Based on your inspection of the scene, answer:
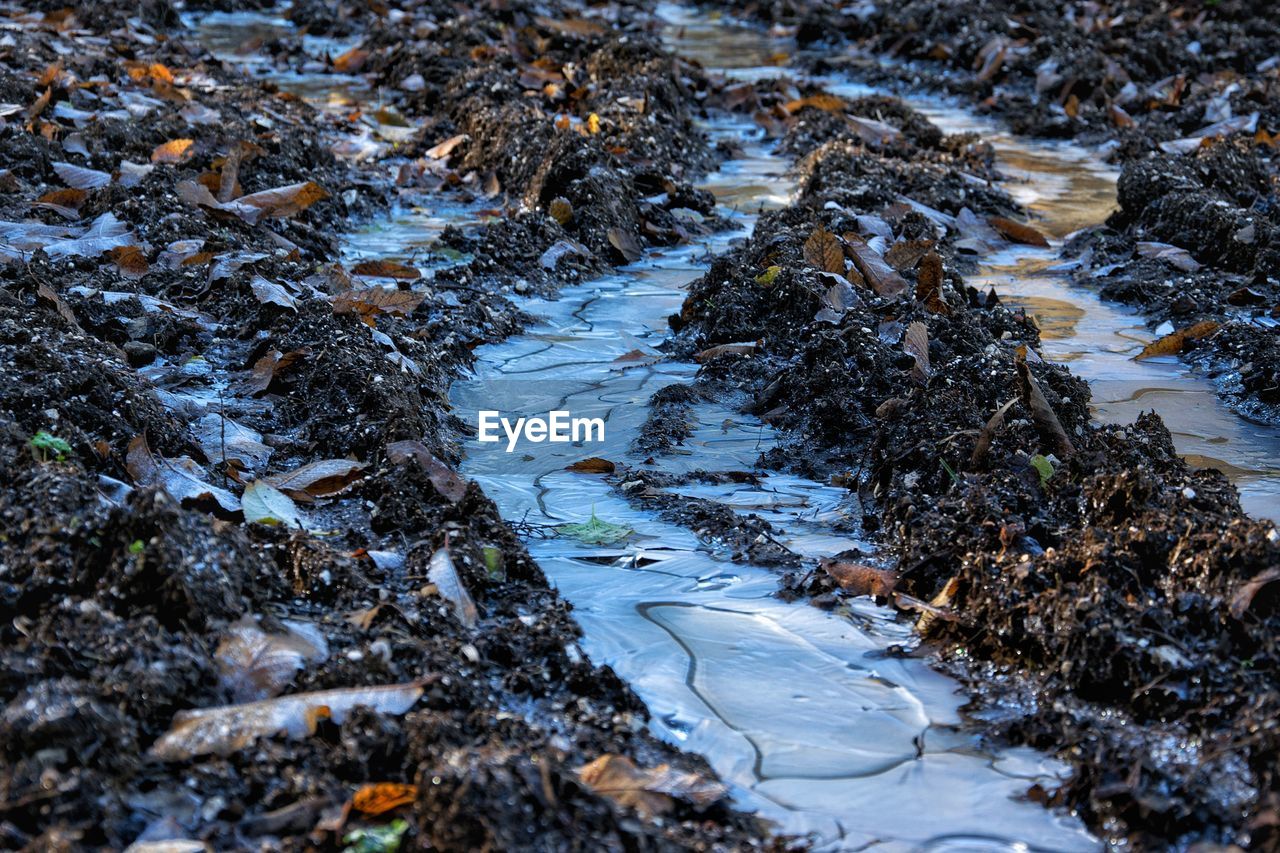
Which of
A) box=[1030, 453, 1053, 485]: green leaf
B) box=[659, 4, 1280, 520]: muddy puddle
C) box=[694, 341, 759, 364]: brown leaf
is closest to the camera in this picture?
box=[1030, 453, 1053, 485]: green leaf

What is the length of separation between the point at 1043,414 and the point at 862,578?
0.71m

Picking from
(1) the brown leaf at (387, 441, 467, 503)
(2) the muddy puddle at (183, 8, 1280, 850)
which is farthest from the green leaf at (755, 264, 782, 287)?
(1) the brown leaf at (387, 441, 467, 503)

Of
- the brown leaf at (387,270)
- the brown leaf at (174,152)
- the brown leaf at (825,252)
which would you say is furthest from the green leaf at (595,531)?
the brown leaf at (174,152)

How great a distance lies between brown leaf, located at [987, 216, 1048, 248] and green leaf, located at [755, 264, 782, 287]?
5.18 feet

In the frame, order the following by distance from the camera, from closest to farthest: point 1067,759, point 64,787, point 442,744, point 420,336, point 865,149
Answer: point 64,787 < point 442,744 < point 1067,759 < point 420,336 < point 865,149

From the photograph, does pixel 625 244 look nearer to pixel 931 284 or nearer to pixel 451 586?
Result: pixel 931 284

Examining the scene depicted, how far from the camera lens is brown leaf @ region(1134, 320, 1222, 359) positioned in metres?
4.32

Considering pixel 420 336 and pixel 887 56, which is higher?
pixel 887 56

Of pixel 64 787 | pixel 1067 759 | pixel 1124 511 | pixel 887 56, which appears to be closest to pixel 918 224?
pixel 1124 511

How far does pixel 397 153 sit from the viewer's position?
6.73m

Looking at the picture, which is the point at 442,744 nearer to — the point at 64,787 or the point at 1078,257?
the point at 64,787

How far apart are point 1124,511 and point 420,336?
7.55ft

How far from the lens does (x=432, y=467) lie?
3.05 metres

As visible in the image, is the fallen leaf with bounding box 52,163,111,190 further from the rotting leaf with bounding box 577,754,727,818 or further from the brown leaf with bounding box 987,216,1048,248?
the rotting leaf with bounding box 577,754,727,818
